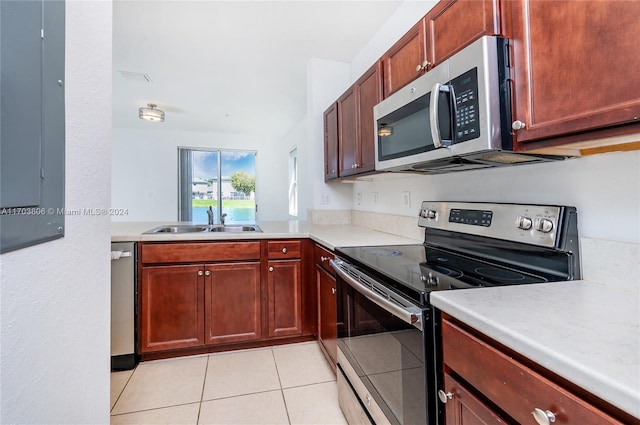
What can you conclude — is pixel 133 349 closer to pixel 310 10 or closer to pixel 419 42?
pixel 419 42

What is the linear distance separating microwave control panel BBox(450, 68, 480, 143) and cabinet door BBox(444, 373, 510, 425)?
73cm

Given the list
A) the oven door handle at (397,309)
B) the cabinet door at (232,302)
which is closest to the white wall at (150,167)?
the cabinet door at (232,302)

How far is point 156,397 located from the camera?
1666mm

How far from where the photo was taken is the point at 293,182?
5938 millimetres

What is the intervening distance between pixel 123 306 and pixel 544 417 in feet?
7.19

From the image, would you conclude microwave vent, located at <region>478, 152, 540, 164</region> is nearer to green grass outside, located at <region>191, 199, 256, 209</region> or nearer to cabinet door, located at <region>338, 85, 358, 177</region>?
cabinet door, located at <region>338, 85, 358, 177</region>

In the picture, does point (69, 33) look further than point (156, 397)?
No

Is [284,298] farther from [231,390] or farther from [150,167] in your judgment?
[150,167]

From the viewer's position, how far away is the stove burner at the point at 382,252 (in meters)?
1.39

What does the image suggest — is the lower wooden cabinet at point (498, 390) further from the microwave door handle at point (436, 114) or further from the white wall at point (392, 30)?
the white wall at point (392, 30)

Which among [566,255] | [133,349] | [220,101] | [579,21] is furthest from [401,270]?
[220,101]

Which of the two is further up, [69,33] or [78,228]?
[69,33]

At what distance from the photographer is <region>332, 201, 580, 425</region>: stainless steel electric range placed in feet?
2.83

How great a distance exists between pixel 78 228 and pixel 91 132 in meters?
0.31
